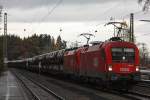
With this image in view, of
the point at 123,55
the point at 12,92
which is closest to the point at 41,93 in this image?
the point at 12,92

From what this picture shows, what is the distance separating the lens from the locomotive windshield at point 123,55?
1091 inches

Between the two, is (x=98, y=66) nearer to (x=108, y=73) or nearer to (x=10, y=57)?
(x=108, y=73)

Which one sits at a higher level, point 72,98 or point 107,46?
point 107,46

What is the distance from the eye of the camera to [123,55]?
27938mm

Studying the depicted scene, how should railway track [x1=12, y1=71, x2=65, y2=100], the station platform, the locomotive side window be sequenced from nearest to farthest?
railway track [x1=12, y1=71, x2=65, y2=100] < the station platform < the locomotive side window

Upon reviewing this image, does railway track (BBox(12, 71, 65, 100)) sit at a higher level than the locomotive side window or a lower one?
lower

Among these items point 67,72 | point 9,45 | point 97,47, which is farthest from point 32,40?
point 97,47

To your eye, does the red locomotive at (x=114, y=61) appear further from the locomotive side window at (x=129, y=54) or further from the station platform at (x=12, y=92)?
the station platform at (x=12, y=92)

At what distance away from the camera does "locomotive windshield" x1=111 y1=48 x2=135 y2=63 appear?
2770 centimetres

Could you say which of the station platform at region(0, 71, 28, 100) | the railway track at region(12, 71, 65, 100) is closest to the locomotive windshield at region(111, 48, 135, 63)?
the railway track at region(12, 71, 65, 100)

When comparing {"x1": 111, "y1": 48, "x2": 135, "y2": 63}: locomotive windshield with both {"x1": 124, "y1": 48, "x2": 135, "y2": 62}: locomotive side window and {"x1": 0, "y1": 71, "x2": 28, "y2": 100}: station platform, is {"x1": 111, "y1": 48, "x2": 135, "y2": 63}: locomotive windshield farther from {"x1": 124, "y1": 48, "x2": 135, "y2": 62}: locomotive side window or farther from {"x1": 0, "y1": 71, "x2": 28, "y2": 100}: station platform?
{"x1": 0, "y1": 71, "x2": 28, "y2": 100}: station platform

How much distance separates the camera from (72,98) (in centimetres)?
2417

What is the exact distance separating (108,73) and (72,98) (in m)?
3.64

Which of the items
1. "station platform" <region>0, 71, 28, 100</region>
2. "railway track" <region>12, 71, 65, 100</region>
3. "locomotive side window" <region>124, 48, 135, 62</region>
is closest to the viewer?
"railway track" <region>12, 71, 65, 100</region>
